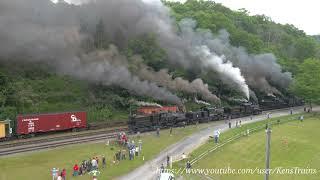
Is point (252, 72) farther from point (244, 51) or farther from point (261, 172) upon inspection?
point (261, 172)

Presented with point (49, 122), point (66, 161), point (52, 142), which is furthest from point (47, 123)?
point (66, 161)

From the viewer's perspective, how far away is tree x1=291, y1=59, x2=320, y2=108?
236 ft

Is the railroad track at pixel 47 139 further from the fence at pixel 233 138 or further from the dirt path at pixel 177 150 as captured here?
the fence at pixel 233 138

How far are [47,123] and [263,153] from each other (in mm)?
23390

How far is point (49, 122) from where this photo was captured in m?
45.8

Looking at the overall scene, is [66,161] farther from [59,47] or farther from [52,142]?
[59,47]

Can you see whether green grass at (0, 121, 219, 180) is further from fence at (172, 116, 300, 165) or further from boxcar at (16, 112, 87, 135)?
boxcar at (16, 112, 87, 135)

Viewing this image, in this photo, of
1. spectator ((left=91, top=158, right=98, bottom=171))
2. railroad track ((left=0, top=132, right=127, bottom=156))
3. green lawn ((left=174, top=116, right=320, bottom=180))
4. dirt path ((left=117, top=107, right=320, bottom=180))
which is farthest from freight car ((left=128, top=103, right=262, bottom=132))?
spectator ((left=91, top=158, right=98, bottom=171))

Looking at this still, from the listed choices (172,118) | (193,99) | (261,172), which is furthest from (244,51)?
(261,172)

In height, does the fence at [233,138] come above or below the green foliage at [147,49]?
below

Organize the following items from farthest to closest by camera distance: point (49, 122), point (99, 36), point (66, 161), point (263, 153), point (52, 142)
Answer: point (99, 36) → point (49, 122) → point (52, 142) → point (263, 153) → point (66, 161)

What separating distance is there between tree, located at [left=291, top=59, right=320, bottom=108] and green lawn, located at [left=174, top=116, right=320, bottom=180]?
801 inches

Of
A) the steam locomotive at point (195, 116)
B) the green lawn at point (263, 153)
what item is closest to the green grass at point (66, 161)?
the green lawn at point (263, 153)

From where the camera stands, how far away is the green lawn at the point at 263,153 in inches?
1385
